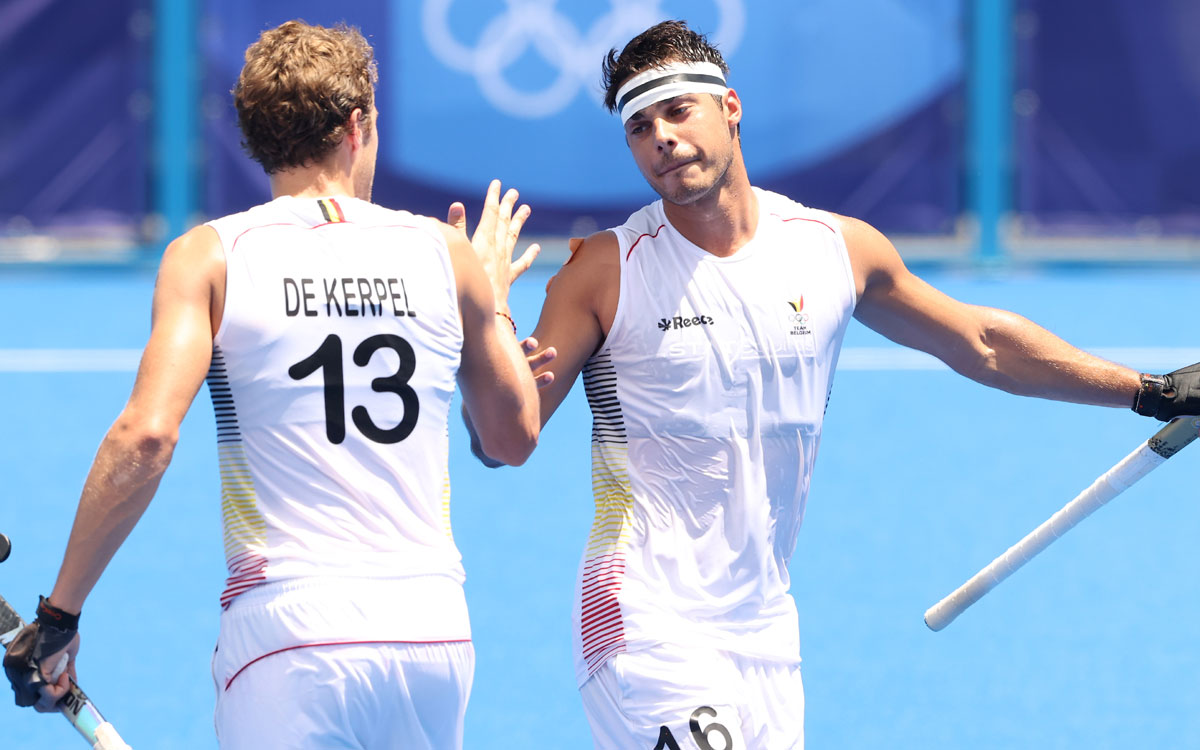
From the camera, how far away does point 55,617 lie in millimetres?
3309

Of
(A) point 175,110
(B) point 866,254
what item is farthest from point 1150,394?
(A) point 175,110

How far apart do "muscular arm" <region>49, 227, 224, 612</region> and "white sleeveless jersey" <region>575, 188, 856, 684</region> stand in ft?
4.13

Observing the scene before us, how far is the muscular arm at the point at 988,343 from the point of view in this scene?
4434mm

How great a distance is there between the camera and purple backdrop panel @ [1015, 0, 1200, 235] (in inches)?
578

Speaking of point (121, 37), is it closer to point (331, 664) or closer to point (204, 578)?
point (204, 578)

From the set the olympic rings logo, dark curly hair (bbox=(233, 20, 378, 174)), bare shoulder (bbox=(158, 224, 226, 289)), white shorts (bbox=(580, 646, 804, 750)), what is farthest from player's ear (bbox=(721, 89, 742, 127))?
the olympic rings logo

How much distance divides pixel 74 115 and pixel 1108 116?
30.1 ft

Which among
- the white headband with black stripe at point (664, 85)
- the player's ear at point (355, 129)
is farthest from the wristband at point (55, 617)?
the white headband with black stripe at point (664, 85)

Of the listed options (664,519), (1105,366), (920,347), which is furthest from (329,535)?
(1105,366)

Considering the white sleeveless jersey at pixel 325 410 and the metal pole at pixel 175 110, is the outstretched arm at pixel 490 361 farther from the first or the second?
the metal pole at pixel 175 110

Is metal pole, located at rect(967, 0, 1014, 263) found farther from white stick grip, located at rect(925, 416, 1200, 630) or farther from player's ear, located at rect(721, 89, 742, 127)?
player's ear, located at rect(721, 89, 742, 127)

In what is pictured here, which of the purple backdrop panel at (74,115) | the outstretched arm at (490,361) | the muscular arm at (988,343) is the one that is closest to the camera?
the outstretched arm at (490,361)

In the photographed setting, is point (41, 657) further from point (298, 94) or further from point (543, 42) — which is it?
point (543, 42)

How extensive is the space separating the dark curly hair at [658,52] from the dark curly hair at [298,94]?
3.14 ft
